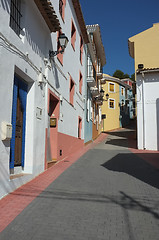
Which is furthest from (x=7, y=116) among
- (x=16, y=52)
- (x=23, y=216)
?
(x=23, y=216)

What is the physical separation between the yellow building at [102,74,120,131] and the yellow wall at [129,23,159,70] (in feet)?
43.8

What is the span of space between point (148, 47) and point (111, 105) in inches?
581

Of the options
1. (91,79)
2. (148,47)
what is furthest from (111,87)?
(91,79)

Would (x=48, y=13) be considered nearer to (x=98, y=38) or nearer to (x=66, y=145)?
(x=66, y=145)

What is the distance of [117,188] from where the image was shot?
216 inches

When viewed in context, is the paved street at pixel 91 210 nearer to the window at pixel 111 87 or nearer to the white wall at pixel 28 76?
the white wall at pixel 28 76

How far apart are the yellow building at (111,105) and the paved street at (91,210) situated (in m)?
23.6

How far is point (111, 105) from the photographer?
30.8m

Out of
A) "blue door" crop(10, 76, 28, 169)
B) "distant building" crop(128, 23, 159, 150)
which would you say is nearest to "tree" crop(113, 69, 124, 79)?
"distant building" crop(128, 23, 159, 150)

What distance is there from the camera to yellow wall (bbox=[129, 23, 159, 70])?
1614 cm

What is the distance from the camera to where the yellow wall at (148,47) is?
53.0 feet

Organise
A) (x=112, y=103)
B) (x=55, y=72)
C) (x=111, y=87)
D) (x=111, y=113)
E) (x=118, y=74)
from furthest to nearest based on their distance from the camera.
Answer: (x=118, y=74) < (x=111, y=87) < (x=112, y=103) < (x=111, y=113) < (x=55, y=72)

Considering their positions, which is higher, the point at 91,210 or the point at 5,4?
the point at 5,4

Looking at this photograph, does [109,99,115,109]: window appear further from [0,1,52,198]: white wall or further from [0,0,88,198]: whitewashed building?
[0,1,52,198]: white wall
